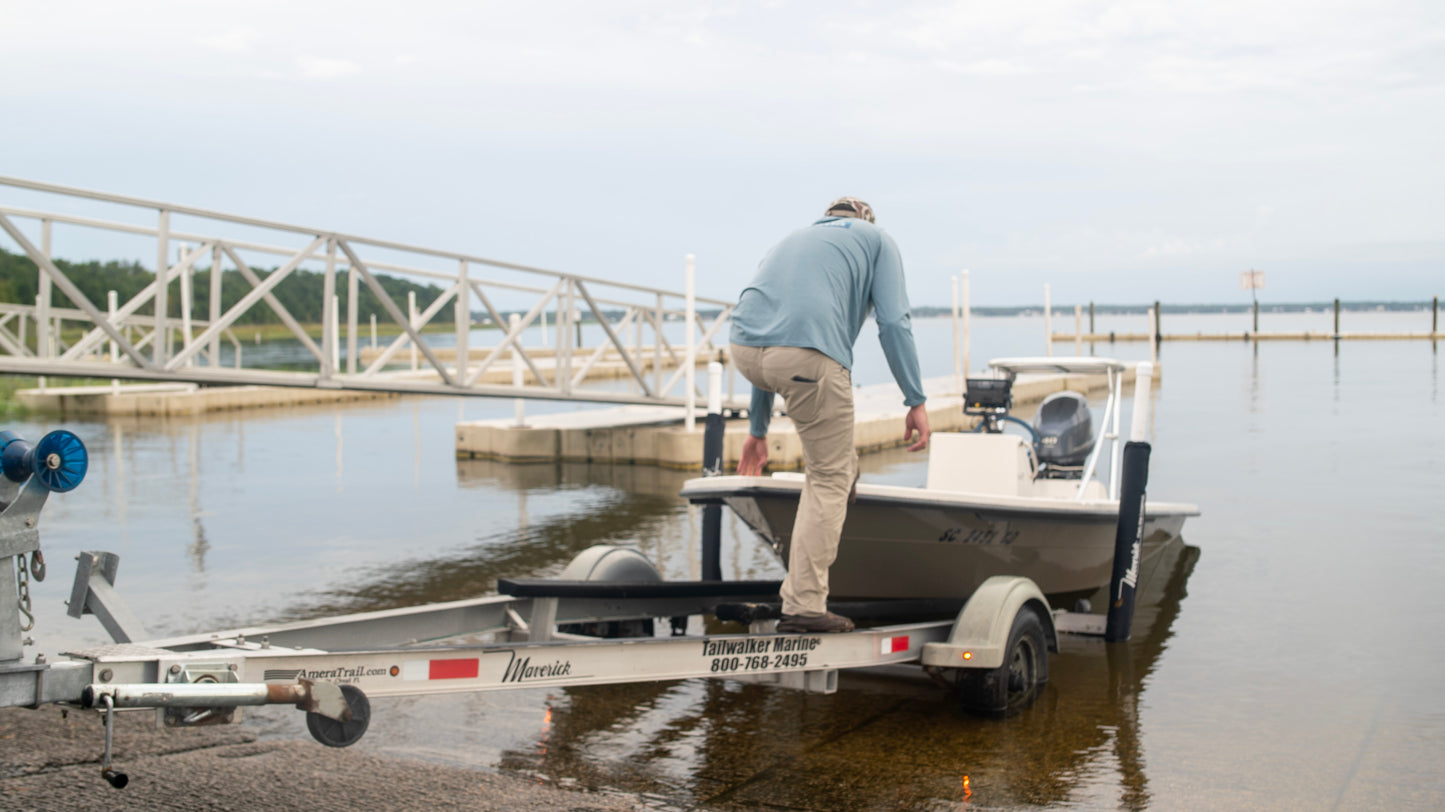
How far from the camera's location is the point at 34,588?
784 centimetres

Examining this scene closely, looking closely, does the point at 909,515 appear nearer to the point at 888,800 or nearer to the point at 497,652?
the point at 888,800

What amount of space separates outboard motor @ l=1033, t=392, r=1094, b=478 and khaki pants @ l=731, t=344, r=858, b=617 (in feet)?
12.8

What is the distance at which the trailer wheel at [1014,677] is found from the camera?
209 inches

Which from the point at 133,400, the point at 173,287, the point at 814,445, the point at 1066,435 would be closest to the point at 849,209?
the point at 814,445

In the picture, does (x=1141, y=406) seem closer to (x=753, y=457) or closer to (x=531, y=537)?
(x=753, y=457)

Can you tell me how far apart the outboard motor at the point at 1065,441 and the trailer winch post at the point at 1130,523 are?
1778 millimetres

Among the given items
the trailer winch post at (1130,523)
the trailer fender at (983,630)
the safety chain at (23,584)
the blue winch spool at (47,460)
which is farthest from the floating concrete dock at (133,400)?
the blue winch spool at (47,460)

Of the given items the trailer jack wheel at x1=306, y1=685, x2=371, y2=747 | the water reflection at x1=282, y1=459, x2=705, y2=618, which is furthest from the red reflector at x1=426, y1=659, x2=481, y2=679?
the water reflection at x1=282, y1=459, x2=705, y2=618

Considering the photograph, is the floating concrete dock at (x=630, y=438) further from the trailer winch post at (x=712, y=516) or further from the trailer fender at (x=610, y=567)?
the trailer fender at (x=610, y=567)

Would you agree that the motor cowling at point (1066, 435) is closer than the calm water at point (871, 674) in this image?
No

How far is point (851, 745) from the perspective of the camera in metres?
5.04

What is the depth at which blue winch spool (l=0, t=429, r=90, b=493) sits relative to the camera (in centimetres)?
325

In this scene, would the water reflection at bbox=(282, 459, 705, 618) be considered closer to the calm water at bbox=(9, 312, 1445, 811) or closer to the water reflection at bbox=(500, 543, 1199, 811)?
the calm water at bbox=(9, 312, 1445, 811)

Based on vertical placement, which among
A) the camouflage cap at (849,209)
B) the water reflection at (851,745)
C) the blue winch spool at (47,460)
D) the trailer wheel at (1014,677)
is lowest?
the water reflection at (851,745)
